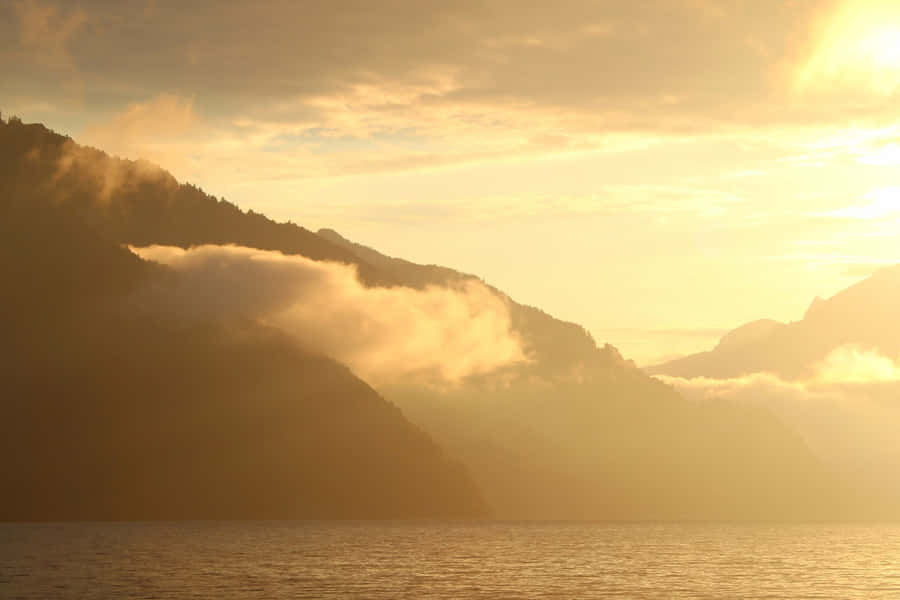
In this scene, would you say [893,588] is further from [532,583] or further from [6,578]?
[6,578]

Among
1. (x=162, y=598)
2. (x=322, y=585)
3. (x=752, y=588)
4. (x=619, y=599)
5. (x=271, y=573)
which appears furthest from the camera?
→ (x=271, y=573)

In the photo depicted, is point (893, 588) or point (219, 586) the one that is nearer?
point (219, 586)

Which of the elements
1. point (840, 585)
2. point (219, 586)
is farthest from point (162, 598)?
point (840, 585)

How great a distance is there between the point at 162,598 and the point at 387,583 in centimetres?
4112

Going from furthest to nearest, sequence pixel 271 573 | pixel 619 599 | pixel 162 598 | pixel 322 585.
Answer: pixel 271 573 < pixel 322 585 < pixel 619 599 < pixel 162 598

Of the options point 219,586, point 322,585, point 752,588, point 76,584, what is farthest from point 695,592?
point 76,584

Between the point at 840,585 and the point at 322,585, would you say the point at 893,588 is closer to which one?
the point at 840,585

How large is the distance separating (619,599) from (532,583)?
27.8 meters

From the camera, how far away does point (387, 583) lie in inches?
7165

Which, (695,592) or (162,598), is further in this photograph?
(695,592)

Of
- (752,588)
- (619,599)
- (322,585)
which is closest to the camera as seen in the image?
(619,599)

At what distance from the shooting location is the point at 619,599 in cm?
16188

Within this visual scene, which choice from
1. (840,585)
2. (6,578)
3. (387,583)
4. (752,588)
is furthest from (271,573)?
(840,585)

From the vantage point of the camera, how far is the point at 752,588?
186 meters
